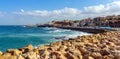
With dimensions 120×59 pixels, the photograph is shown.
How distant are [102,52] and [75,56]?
4.97 feet

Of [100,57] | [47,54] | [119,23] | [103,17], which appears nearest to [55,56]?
[47,54]

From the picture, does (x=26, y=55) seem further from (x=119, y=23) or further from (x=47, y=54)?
(x=119, y=23)

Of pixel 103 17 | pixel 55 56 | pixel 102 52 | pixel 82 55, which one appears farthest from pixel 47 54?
pixel 103 17

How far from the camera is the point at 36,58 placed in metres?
9.20

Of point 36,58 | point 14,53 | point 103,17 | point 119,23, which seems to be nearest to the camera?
point 36,58

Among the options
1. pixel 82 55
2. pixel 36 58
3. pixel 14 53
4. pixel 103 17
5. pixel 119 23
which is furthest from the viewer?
pixel 103 17

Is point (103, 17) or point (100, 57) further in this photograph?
point (103, 17)

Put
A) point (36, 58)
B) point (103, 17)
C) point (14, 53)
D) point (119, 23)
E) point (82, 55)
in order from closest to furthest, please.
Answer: point (36, 58), point (14, 53), point (82, 55), point (119, 23), point (103, 17)

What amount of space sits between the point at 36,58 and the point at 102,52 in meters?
3.24

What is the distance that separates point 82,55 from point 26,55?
259 cm

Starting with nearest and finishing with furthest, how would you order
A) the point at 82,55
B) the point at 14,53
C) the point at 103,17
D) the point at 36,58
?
the point at 36,58 < the point at 14,53 < the point at 82,55 < the point at 103,17

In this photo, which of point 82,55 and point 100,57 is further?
point 82,55

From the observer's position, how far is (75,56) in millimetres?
10234

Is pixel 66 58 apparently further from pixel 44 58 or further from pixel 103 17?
pixel 103 17
